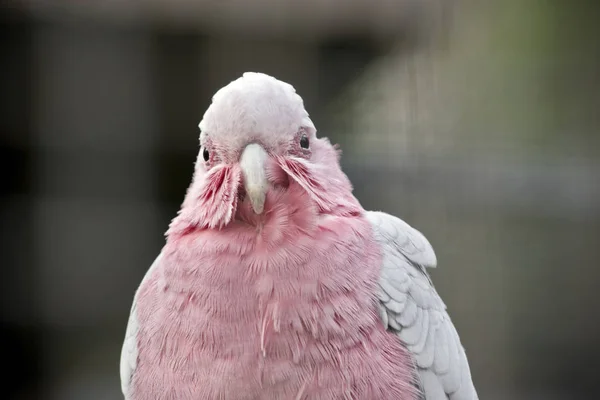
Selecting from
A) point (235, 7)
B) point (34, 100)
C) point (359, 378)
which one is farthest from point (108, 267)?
point (359, 378)

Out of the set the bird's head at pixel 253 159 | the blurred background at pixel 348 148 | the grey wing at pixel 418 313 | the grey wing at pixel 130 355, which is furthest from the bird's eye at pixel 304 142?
the blurred background at pixel 348 148

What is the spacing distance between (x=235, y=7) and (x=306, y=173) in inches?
40.0

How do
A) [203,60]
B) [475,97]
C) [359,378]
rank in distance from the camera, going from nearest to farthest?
[359,378]
[203,60]
[475,97]

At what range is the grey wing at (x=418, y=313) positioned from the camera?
790mm

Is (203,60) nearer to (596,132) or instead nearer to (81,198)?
(81,198)

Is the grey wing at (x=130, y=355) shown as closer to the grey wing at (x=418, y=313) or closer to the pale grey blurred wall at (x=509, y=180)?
the grey wing at (x=418, y=313)

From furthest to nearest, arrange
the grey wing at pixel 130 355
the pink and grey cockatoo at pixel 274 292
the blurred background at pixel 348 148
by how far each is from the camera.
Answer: the blurred background at pixel 348 148 → the grey wing at pixel 130 355 → the pink and grey cockatoo at pixel 274 292

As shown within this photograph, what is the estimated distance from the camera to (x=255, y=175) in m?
0.74

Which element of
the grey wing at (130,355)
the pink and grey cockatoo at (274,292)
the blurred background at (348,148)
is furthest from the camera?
the blurred background at (348,148)

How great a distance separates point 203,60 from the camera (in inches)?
63.6

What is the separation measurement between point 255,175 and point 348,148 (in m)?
0.91

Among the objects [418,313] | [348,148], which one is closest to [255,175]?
[418,313]

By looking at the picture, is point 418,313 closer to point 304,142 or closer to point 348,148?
point 304,142

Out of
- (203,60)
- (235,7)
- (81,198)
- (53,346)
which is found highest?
(235,7)
